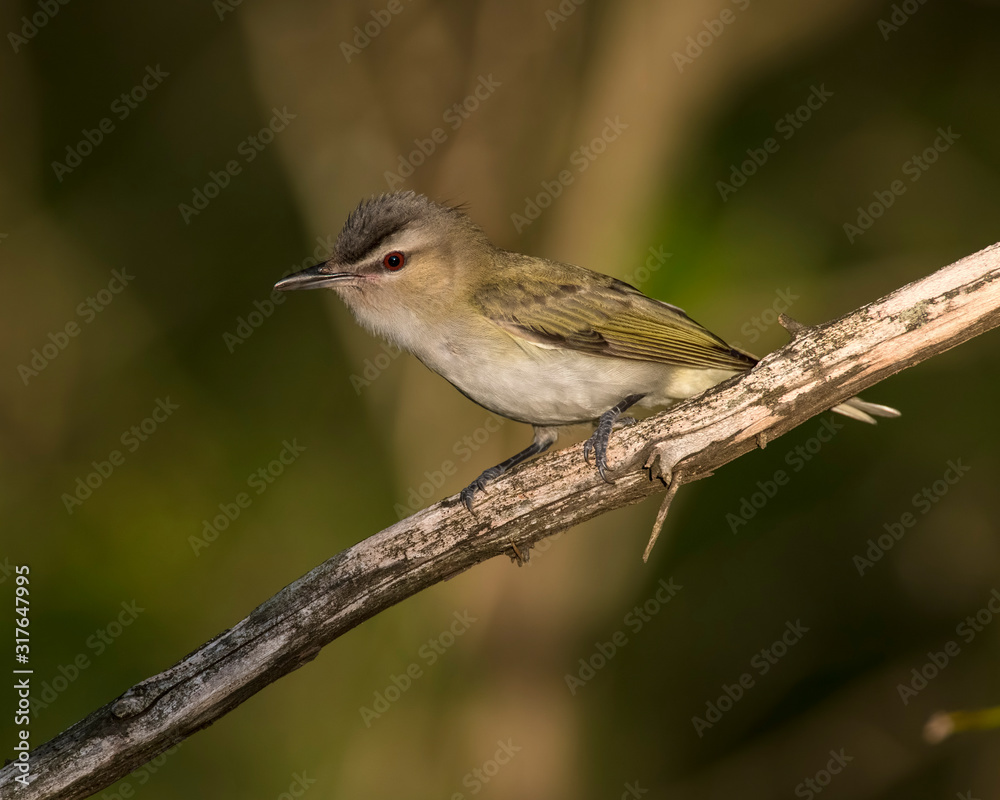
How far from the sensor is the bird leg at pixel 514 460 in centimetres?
414

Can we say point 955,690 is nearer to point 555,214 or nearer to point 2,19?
point 555,214

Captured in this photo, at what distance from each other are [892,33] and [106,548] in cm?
764

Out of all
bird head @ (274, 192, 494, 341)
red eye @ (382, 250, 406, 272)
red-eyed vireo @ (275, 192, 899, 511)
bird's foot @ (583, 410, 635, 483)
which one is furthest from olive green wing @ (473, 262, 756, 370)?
bird's foot @ (583, 410, 635, 483)

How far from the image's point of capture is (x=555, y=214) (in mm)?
6660

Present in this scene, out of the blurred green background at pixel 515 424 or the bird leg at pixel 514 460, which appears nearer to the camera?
the bird leg at pixel 514 460

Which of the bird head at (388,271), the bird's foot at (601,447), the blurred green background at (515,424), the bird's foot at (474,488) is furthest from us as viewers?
the blurred green background at (515,424)

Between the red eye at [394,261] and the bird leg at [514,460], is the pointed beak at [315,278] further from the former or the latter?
the bird leg at [514,460]

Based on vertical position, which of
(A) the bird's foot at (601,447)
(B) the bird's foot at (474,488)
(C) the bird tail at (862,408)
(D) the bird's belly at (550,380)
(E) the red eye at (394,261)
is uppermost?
Result: (E) the red eye at (394,261)

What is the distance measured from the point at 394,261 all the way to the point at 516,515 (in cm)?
175

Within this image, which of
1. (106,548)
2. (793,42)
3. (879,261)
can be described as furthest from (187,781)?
(793,42)

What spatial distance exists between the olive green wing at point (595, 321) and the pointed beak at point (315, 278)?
768 millimetres

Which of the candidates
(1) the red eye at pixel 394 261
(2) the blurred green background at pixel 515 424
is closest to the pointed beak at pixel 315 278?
(1) the red eye at pixel 394 261

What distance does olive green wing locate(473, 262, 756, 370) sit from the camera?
4.64 meters

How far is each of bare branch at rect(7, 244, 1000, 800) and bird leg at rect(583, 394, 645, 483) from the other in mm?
47
